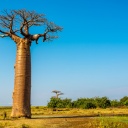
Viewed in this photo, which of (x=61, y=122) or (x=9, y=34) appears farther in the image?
(x=9, y=34)

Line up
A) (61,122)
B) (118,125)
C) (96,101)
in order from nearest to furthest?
(118,125) < (61,122) < (96,101)

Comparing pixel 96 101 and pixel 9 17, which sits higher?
pixel 9 17

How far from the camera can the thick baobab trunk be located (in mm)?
13945

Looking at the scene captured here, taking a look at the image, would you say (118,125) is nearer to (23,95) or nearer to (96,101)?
(23,95)

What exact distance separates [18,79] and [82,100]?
25.6 metres

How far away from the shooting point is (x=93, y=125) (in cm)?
995

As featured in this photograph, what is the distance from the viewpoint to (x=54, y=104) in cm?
3938

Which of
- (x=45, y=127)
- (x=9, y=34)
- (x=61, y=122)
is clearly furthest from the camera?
(x=9, y=34)

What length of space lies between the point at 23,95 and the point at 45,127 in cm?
387

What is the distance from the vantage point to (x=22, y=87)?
1402cm

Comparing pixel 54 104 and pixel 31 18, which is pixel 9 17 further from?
pixel 54 104

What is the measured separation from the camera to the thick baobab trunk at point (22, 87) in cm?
1395

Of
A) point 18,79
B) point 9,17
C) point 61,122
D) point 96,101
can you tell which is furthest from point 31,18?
point 96,101

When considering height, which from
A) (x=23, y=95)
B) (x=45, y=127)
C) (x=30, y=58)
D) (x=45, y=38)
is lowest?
(x=45, y=127)
